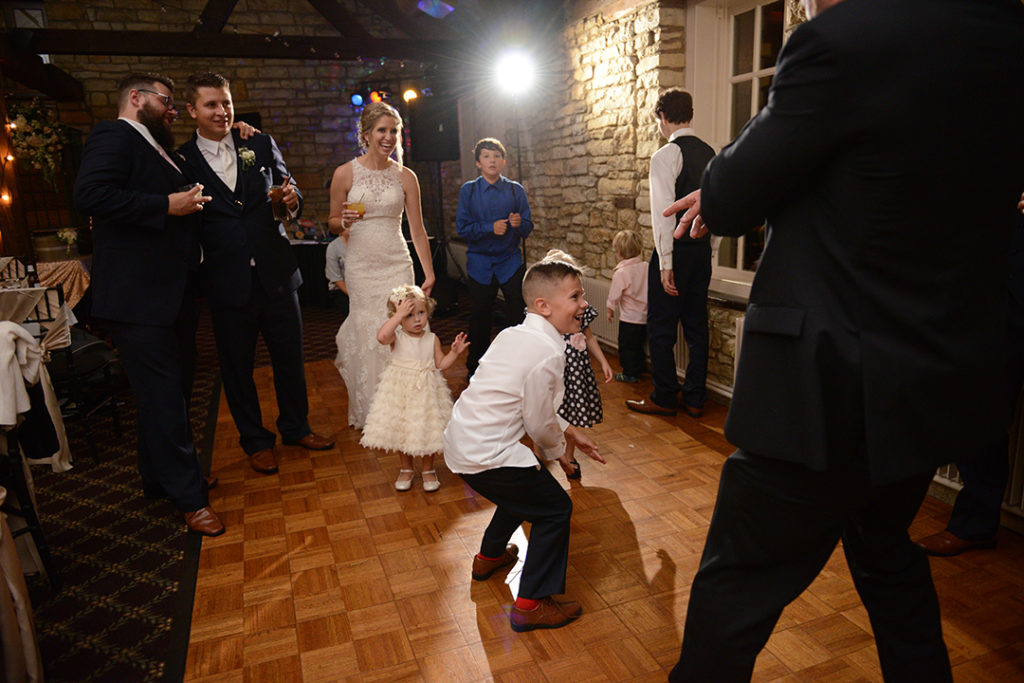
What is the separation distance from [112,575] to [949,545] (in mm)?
3022

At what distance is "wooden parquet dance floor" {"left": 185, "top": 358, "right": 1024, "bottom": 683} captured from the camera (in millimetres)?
1953

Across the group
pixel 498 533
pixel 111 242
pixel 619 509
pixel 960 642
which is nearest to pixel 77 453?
pixel 111 242

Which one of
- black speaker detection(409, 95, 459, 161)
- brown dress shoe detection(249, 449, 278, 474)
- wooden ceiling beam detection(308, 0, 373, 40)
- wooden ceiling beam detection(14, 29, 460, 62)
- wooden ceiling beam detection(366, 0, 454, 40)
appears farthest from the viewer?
black speaker detection(409, 95, 459, 161)

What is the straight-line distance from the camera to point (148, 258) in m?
2.66

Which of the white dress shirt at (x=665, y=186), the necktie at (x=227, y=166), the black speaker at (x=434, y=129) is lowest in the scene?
the white dress shirt at (x=665, y=186)

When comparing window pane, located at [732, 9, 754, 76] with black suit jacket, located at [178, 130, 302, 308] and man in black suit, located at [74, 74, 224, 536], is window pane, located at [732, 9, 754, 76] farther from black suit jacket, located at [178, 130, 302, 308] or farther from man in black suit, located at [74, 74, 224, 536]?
man in black suit, located at [74, 74, 224, 536]

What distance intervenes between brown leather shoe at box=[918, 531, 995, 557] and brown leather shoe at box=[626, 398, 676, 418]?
5.40 ft

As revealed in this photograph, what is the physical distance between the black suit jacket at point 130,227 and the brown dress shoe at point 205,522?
80 cm

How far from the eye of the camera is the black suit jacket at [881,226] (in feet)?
3.42

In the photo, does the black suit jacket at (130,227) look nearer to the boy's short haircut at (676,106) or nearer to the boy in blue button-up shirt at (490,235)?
the boy in blue button-up shirt at (490,235)

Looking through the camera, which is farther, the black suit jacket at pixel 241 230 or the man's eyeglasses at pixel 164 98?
the black suit jacket at pixel 241 230

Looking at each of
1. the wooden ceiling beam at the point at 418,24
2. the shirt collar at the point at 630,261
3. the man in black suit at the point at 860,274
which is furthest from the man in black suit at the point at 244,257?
the wooden ceiling beam at the point at 418,24

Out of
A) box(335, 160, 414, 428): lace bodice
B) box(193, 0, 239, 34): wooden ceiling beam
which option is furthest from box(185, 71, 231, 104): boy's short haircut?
box(193, 0, 239, 34): wooden ceiling beam

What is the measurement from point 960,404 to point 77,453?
417cm
